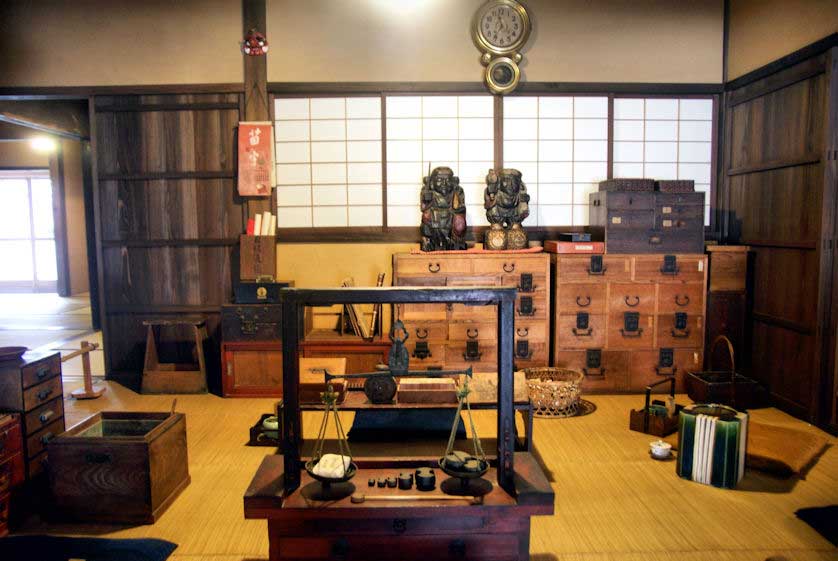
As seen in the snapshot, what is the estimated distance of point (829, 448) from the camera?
4035 mm

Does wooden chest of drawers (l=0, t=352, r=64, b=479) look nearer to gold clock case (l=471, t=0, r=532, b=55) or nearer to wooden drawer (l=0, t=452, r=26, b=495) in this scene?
wooden drawer (l=0, t=452, r=26, b=495)

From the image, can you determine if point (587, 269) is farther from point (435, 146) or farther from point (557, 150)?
point (435, 146)

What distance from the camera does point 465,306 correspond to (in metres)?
5.22

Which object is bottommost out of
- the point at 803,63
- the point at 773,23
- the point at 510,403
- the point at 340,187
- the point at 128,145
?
the point at 510,403

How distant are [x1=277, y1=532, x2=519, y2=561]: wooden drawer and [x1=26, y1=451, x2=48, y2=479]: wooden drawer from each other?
1.92 m

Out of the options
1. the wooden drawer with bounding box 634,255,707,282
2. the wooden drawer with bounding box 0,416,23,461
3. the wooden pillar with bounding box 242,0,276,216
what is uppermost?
the wooden pillar with bounding box 242,0,276,216

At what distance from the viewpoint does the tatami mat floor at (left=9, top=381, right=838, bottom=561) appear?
2832mm

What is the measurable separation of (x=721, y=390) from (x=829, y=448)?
2.90 ft

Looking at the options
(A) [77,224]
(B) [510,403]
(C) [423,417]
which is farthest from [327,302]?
(A) [77,224]

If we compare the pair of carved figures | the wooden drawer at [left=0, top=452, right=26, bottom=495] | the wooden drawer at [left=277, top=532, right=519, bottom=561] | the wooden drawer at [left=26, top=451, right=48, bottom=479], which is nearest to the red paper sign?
the pair of carved figures

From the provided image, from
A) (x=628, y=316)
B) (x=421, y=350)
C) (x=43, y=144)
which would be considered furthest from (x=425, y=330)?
(x=43, y=144)

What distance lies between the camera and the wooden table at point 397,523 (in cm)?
200

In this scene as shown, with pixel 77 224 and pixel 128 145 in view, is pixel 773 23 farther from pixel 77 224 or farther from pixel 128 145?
pixel 77 224

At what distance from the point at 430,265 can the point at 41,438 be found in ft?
10.0
